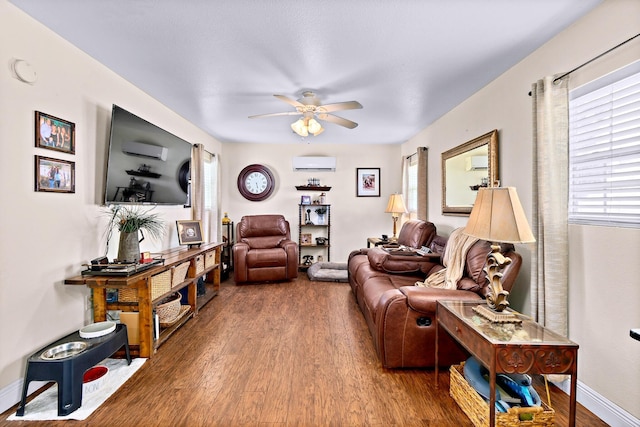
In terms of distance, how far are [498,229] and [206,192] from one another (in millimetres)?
4445

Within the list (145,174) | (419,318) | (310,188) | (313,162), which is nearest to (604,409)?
(419,318)

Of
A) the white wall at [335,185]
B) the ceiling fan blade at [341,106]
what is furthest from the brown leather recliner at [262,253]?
the ceiling fan blade at [341,106]

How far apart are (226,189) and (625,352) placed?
5.46 m

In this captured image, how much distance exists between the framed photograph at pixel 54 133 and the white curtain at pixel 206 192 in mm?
1941

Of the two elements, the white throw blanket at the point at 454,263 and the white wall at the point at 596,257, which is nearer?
→ the white wall at the point at 596,257

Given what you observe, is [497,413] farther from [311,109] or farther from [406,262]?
[311,109]

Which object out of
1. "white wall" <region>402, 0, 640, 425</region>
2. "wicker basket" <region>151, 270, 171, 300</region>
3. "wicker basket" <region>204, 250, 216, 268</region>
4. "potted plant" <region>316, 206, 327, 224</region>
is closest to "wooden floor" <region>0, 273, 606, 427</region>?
"white wall" <region>402, 0, 640, 425</region>

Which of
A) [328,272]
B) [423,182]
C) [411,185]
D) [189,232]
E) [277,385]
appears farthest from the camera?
[411,185]

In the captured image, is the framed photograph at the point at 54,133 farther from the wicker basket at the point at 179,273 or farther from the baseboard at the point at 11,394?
the baseboard at the point at 11,394

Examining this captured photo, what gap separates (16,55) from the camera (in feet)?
5.99

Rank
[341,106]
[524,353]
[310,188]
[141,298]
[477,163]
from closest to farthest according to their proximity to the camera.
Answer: [524,353], [141,298], [341,106], [477,163], [310,188]

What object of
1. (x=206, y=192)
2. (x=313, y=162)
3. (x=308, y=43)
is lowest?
(x=206, y=192)

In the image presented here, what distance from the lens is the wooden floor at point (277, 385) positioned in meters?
1.73

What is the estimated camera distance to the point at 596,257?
70.7 inches
